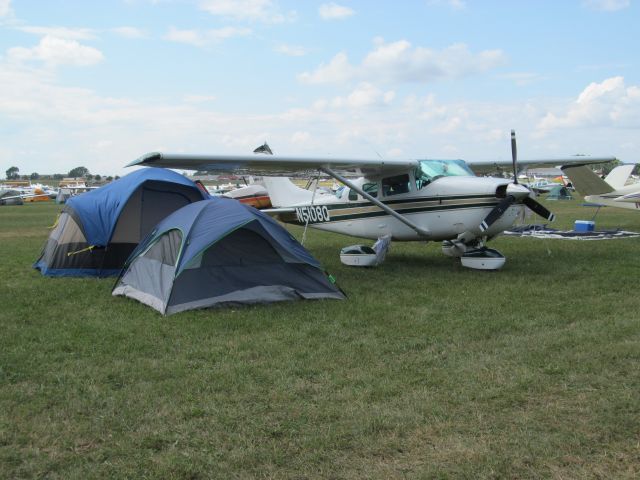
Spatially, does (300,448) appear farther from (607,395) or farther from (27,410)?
(607,395)

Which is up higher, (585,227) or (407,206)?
(407,206)

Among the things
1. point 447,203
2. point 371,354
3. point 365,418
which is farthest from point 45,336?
point 447,203

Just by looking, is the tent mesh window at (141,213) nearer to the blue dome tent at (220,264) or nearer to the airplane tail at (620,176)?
the blue dome tent at (220,264)

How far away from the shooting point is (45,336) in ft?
20.2

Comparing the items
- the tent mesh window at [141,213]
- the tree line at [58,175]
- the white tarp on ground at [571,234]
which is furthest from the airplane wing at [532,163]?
the tree line at [58,175]

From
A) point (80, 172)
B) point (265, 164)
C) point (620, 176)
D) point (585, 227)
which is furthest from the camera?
point (80, 172)

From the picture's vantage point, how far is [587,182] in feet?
57.1

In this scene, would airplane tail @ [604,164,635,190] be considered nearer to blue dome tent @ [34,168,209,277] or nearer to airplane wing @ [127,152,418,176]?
airplane wing @ [127,152,418,176]

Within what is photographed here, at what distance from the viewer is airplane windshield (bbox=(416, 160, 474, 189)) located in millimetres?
11172

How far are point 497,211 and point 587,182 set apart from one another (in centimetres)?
915

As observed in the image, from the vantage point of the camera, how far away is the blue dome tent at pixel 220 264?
7.37m

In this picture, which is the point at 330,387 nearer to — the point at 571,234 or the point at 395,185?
the point at 395,185

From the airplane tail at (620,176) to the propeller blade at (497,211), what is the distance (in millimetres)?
10454

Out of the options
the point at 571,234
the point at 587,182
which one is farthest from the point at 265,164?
the point at 587,182
